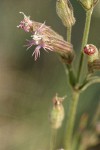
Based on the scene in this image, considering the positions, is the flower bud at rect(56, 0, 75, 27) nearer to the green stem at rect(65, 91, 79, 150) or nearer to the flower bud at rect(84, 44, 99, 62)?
the flower bud at rect(84, 44, 99, 62)

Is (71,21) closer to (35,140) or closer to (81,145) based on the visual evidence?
(81,145)

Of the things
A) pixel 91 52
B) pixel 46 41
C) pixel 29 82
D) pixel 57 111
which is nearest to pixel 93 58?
pixel 91 52

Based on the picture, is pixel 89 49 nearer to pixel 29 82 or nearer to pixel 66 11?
pixel 66 11

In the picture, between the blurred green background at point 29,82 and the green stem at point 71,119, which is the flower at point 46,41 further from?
Result: the blurred green background at point 29,82

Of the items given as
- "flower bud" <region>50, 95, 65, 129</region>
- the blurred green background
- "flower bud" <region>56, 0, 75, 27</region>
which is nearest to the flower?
"flower bud" <region>56, 0, 75, 27</region>

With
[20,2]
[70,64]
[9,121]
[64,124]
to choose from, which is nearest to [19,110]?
[9,121]

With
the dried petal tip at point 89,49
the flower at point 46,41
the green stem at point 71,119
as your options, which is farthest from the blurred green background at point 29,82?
the dried petal tip at point 89,49
